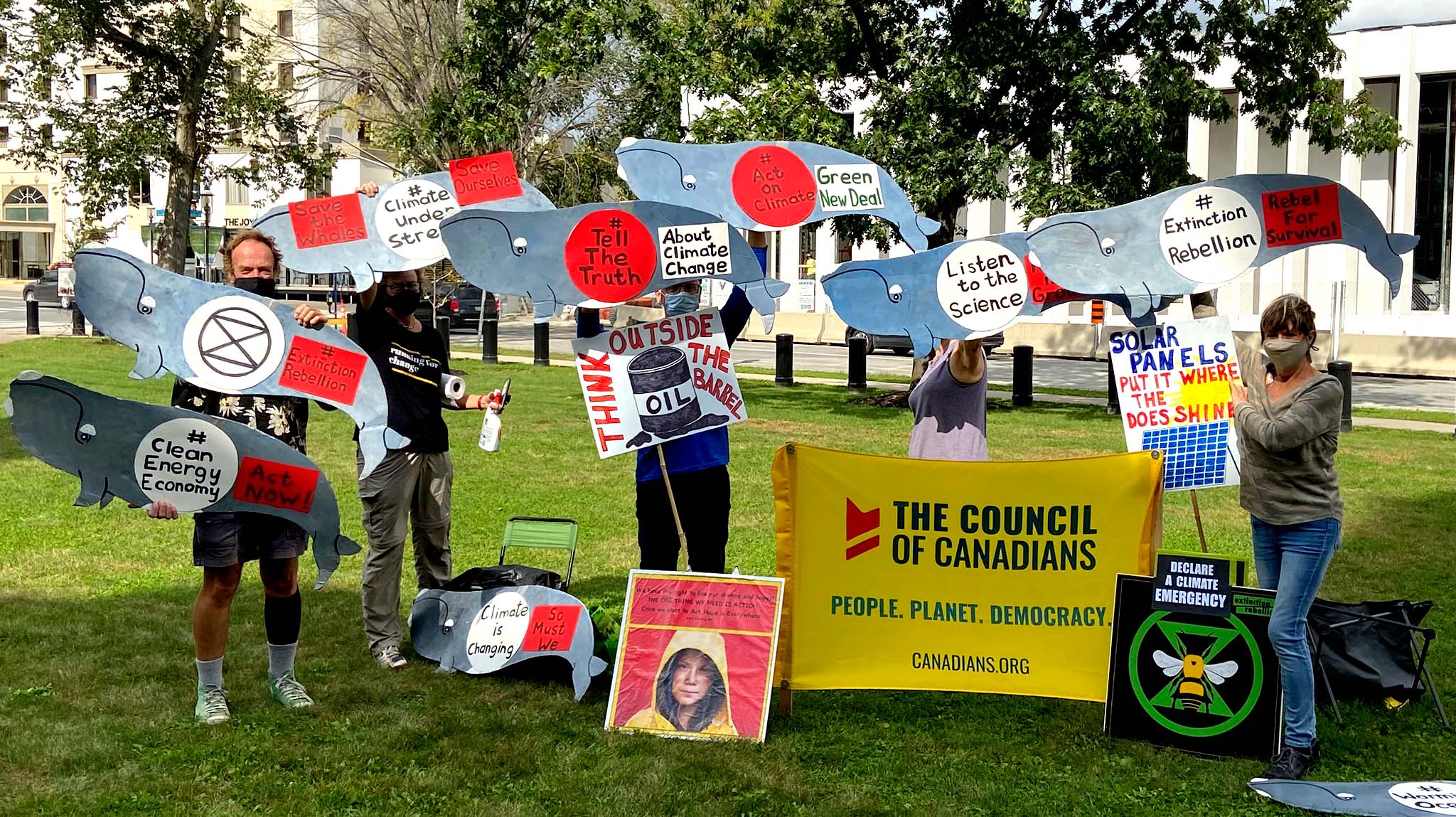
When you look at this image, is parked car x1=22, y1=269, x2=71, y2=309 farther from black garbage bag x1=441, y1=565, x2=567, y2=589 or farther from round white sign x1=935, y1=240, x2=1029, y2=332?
round white sign x1=935, y1=240, x2=1029, y2=332

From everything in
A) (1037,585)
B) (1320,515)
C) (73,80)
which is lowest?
(1037,585)

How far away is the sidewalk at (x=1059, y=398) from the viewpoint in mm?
16344

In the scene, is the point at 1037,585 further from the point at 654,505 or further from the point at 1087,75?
the point at 1087,75

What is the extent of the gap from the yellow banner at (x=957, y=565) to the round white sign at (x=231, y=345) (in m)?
2.15

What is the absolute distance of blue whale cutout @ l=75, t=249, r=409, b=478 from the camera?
15.6 feet

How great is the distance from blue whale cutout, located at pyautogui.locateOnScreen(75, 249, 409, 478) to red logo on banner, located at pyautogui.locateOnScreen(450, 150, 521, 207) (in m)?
1.39

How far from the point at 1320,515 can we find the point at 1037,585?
3.98ft

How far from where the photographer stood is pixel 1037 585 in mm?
5566

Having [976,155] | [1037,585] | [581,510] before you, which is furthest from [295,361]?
[976,155]

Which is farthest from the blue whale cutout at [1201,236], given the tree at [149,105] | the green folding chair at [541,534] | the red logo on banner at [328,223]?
the tree at [149,105]

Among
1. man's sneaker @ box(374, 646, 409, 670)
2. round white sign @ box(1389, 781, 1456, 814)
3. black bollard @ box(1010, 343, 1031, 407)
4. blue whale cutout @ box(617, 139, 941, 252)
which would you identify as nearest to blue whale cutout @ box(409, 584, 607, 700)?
man's sneaker @ box(374, 646, 409, 670)

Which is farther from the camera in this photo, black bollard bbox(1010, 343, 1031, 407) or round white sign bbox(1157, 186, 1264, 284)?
black bollard bbox(1010, 343, 1031, 407)

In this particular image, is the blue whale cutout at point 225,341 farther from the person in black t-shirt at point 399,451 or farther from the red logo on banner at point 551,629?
the red logo on banner at point 551,629

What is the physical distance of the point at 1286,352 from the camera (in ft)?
16.0
